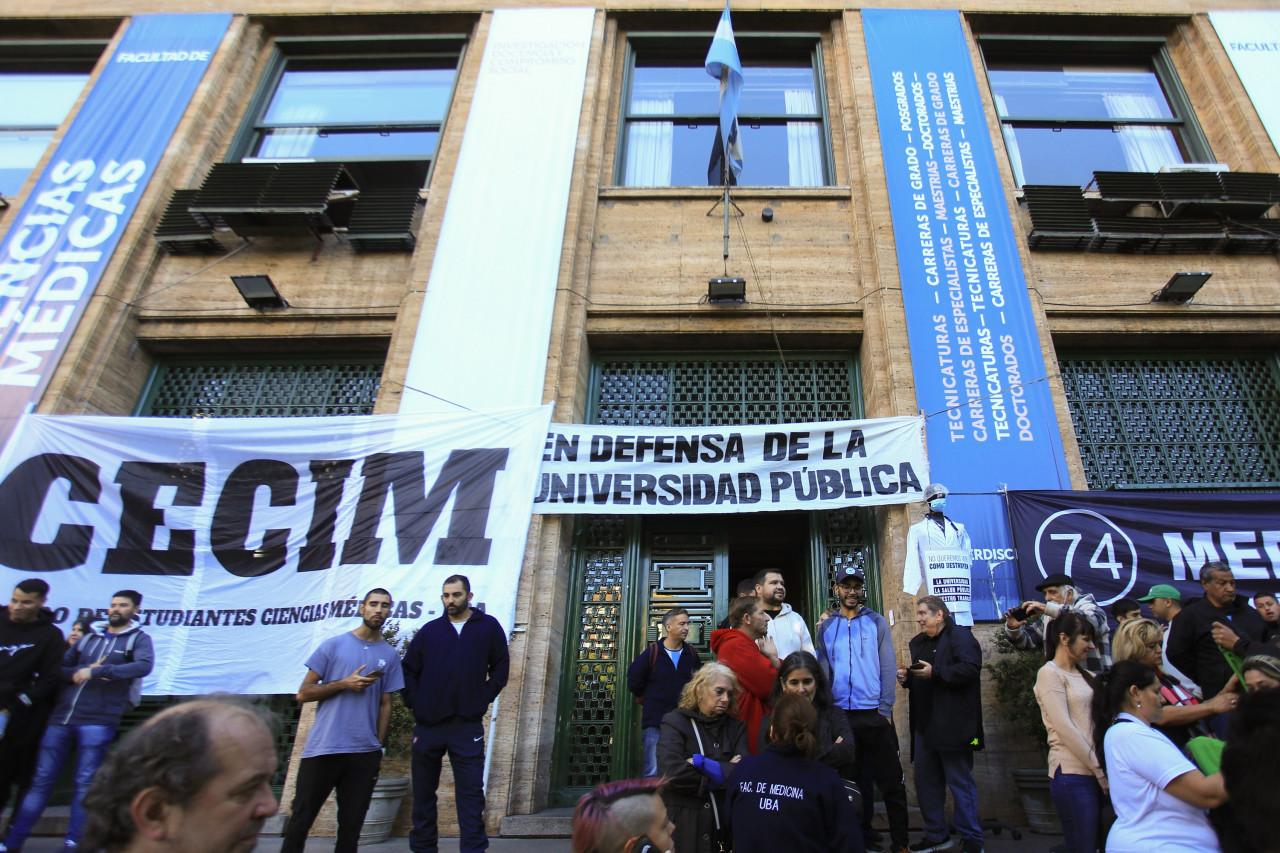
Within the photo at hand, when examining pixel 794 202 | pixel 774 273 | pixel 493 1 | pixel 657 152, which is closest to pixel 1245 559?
pixel 774 273

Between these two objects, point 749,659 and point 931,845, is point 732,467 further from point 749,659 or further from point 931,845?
point 931,845

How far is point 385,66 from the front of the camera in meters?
11.8

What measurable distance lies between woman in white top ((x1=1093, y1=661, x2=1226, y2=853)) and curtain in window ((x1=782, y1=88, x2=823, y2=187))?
815 cm

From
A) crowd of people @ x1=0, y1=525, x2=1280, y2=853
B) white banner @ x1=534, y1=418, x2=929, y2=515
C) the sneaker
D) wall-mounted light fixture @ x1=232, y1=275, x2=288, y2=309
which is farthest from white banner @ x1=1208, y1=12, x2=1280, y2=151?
wall-mounted light fixture @ x1=232, y1=275, x2=288, y2=309

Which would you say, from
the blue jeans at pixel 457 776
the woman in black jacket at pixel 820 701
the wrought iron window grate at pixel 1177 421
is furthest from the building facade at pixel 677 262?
the woman in black jacket at pixel 820 701

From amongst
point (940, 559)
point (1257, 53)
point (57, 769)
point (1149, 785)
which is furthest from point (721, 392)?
point (1257, 53)

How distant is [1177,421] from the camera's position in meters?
8.50

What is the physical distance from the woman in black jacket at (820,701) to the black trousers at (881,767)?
2.50 feet

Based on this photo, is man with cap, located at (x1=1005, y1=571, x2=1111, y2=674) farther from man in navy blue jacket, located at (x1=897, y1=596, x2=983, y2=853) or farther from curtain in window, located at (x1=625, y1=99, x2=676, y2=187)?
curtain in window, located at (x1=625, y1=99, x2=676, y2=187)

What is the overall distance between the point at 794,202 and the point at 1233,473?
18.9 feet

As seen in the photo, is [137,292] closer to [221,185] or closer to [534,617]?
A: [221,185]

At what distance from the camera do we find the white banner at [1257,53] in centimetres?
982

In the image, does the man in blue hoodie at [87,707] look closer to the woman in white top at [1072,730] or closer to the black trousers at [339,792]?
the black trousers at [339,792]

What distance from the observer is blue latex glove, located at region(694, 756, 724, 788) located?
12.7 ft
